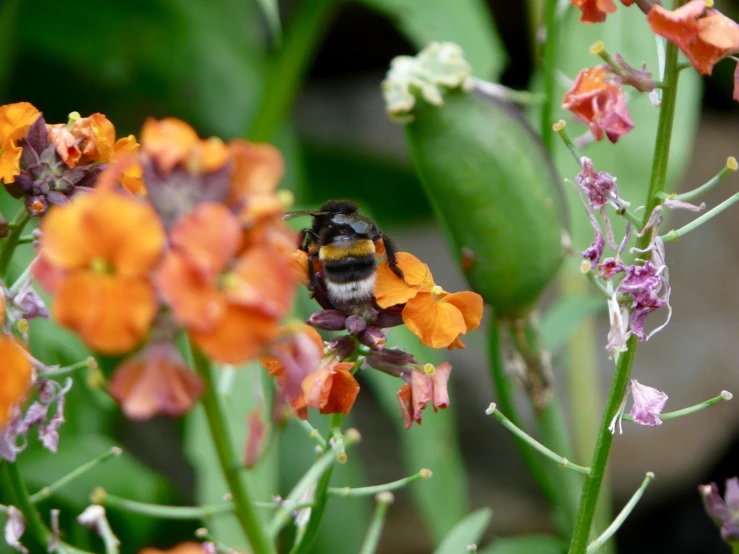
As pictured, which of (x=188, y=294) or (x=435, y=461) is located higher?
(x=188, y=294)

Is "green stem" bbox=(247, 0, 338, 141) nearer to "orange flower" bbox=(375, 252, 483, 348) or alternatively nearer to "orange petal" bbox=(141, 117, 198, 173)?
"orange flower" bbox=(375, 252, 483, 348)

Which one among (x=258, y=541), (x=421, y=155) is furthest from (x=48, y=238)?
(x=421, y=155)

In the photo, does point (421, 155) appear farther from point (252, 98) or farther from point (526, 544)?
point (252, 98)

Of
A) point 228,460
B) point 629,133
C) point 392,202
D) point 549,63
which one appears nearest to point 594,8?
point 228,460

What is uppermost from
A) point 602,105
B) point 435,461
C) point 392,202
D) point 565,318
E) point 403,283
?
point 602,105

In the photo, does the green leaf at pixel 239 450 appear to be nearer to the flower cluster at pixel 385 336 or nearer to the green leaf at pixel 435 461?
the green leaf at pixel 435 461

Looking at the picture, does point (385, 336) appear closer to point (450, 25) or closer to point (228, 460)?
point (228, 460)

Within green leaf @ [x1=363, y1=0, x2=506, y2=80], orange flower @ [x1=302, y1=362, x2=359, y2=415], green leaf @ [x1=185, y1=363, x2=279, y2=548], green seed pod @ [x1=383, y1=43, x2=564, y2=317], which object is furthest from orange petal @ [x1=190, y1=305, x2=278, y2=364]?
green leaf @ [x1=363, y1=0, x2=506, y2=80]
